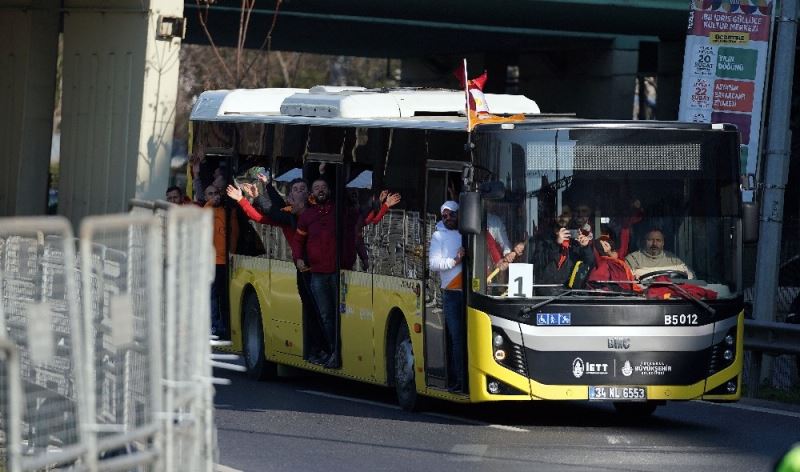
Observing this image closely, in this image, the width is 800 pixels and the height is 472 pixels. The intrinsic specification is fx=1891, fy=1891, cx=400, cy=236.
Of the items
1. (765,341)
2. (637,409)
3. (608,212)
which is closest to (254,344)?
(637,409)

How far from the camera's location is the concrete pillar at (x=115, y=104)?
21938mm

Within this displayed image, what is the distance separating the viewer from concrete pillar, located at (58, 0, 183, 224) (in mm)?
21938

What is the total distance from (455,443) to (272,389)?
4.95 metres

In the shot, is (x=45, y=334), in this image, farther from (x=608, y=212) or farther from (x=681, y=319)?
(x=681, y=319)

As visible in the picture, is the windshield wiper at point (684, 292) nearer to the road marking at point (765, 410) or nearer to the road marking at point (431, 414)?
the road marking at point (431, 414)

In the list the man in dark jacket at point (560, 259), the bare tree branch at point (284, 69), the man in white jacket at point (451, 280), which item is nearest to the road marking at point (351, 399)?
the man in white jacket at point (451, 280)

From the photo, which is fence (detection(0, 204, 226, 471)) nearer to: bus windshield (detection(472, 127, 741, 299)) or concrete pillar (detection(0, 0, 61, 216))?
bus windshield (detection(472, 127, 741, 299))

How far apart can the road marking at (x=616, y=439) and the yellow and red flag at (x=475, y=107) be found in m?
2.53

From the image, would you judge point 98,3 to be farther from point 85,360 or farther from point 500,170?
point 85,360

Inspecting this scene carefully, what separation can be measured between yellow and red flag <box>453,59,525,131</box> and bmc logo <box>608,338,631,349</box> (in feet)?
6.08

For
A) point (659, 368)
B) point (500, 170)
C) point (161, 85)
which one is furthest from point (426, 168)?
point (161, 85)

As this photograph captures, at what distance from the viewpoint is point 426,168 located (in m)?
15.4

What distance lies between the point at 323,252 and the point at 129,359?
9029 mm

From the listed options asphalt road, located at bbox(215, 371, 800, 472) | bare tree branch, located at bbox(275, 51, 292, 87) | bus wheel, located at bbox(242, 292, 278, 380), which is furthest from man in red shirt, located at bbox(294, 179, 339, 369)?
bare tree branch, located at bbox(275, 51, 292, 87)
